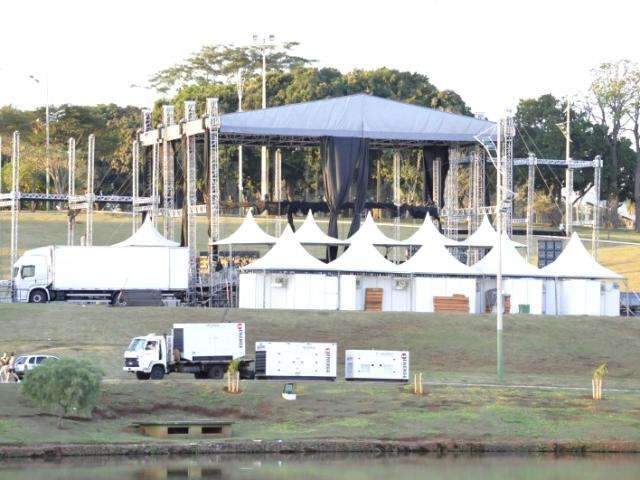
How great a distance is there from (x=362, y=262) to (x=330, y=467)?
1285 inches

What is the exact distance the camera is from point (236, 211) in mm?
132000

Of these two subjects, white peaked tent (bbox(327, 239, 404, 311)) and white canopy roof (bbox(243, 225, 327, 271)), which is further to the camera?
white peaked tent (bbox(327, 239, 404, 311))

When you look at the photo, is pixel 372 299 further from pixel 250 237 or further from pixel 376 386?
pixel 376 386

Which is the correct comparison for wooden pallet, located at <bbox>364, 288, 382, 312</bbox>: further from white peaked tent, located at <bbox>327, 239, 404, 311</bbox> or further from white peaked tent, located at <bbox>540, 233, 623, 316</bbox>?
white peaked tent, located at <bbox>540, 233, 623, 316</bbox>

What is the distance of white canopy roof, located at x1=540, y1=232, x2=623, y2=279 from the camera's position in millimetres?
71812

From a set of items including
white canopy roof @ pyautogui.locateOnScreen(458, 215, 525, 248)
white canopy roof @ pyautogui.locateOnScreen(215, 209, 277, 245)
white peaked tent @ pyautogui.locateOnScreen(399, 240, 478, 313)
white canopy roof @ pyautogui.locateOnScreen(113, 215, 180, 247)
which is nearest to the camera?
white peaked tent @ pyautogui.locateOnScreen(399, 240, 478, 313)

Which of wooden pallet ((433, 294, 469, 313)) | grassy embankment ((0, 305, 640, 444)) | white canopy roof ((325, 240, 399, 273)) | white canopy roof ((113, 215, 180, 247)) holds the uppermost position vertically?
white canopy roof ((113, 215, 180, 247))

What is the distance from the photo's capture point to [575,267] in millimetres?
72312

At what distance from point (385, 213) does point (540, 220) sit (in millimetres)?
19710

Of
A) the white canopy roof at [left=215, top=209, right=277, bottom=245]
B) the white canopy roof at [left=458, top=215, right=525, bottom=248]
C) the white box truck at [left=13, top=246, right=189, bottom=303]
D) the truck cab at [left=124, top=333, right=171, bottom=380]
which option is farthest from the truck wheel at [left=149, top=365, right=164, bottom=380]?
the white canopy roof at [left=458, top=215, right=525, bottom=248]

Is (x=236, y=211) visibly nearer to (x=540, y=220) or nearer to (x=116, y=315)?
(x=540, y=220)

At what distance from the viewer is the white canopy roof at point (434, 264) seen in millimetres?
70250

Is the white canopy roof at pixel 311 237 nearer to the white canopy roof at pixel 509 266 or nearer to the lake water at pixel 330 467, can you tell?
the white canopy roof at pixel 509 266

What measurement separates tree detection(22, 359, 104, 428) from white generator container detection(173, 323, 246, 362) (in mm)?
9018
